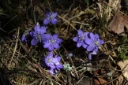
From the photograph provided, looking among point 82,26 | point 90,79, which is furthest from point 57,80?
point 82,26

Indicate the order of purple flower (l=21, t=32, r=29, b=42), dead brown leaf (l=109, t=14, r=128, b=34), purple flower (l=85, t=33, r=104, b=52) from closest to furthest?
1. purple flower (l=85, t=33, r=104, b=52)
2. purple flower (l=21, t=32, r=29, b=42)
3. dead brown leaf (l=109, t=14, r=128, b=34)

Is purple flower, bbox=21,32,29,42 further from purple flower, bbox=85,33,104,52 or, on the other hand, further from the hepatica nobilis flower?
purple flower, bbox=85,33,104,52

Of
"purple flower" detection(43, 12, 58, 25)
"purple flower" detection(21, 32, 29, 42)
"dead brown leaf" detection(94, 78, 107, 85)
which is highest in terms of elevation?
"purple flower" detection(43, 12, 58, 25)

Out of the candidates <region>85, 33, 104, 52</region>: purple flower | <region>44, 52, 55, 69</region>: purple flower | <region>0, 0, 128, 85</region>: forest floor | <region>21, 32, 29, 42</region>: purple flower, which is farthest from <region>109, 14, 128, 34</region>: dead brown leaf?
<region>21, 32, 29, 42</region>: purple flower

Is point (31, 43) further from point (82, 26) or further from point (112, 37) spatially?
point (112, 37)

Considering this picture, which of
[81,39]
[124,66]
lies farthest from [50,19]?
[124,66]

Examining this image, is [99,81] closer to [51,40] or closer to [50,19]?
[51,40]

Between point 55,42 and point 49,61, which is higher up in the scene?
point 55,42
